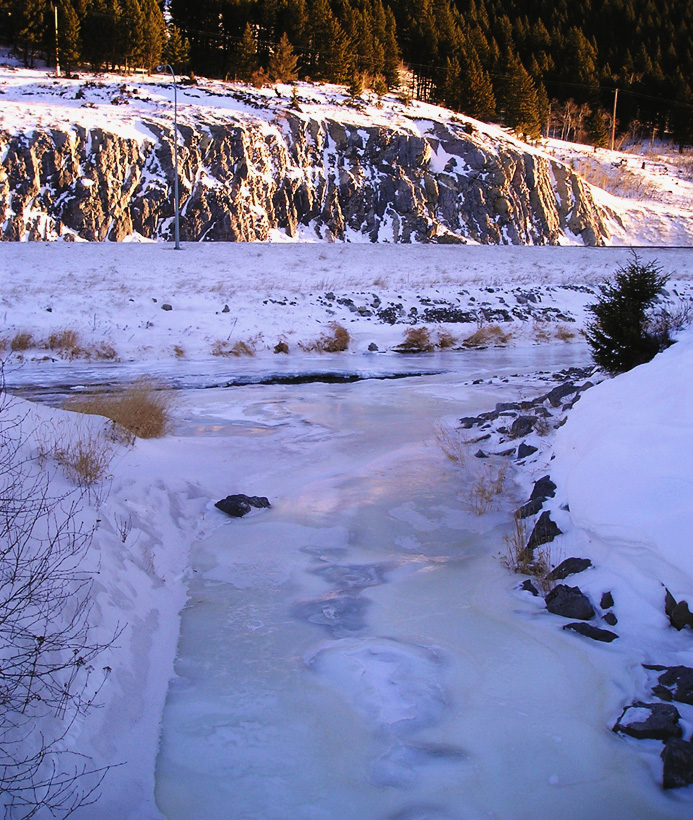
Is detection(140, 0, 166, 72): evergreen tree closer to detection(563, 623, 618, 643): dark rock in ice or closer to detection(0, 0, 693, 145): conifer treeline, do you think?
detection(0, 0, 693, 145): conifer treeline

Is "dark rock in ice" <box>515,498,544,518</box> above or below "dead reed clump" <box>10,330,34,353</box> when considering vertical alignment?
above

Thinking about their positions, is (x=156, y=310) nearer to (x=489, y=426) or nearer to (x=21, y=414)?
(x=489, y=426)

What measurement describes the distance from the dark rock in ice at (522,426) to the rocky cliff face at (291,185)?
3718cm

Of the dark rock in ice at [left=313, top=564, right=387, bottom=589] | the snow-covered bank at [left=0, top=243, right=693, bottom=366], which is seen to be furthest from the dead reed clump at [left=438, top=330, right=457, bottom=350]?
the dark rock in ice at [left=313, top=564, right=387, bottom=589]

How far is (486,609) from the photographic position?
564 cm

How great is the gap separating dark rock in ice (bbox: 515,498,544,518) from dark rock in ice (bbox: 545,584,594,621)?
166 centimetres

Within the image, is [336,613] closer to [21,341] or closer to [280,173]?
[21,341]

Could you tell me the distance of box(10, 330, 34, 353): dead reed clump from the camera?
16.1 metres

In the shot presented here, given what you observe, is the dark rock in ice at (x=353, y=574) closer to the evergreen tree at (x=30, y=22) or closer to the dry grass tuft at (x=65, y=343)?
the dry grass tuft at (x=65, y=343)

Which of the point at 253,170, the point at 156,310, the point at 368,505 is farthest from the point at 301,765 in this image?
the point at 253,170

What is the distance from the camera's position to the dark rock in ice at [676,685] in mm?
4215

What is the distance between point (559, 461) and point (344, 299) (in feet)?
49.8

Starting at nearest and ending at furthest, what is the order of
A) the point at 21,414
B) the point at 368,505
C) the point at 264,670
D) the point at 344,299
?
the point at 264,670
the point at 21,414
the point at 368,505
the point at 344,299

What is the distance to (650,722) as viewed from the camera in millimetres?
4051
